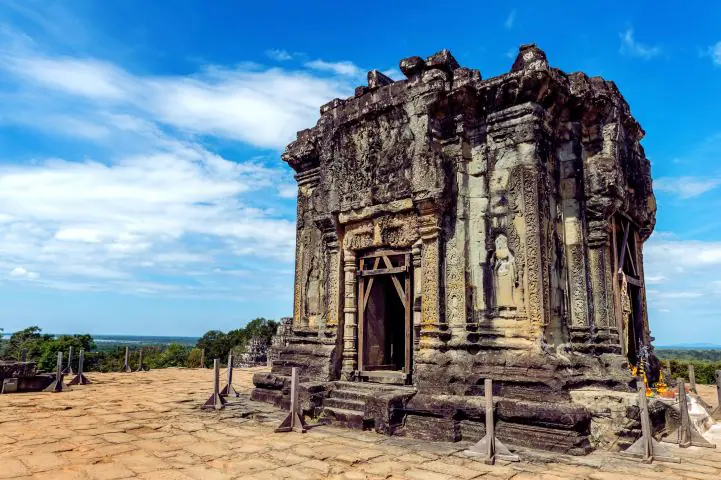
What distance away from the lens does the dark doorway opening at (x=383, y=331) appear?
9.42 m

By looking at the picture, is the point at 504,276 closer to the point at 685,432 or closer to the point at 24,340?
the point at 685,432

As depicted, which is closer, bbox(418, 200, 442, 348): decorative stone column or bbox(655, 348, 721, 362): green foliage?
bbox(418, 200, 442, 348): decorative stone column

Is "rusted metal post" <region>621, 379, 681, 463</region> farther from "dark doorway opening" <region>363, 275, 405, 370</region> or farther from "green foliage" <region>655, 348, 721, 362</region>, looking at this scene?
"green foliage" <region>655, 348, 721, 362</region>

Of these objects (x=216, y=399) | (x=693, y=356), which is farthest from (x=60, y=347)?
(x=693, y=356)

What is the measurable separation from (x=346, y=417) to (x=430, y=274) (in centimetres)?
249

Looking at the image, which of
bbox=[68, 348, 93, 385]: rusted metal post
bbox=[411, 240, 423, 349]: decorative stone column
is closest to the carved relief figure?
bbox=[411, 240, 423, 349]: decorative stone column

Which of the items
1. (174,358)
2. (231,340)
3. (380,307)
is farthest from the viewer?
(231,340)

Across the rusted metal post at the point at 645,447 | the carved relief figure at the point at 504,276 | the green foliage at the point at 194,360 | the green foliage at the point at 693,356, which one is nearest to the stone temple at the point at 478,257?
the carved relief figure at the point at 504,276

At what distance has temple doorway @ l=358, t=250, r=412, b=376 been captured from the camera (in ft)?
28.5

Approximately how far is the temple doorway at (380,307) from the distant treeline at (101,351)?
15.2 m

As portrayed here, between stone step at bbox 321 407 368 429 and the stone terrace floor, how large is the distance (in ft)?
0.61

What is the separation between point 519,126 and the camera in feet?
25.3

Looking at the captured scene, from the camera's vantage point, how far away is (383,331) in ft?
32.4

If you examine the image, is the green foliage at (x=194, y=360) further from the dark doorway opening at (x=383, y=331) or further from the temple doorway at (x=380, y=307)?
the temple doorway at (x=380, y=307)
